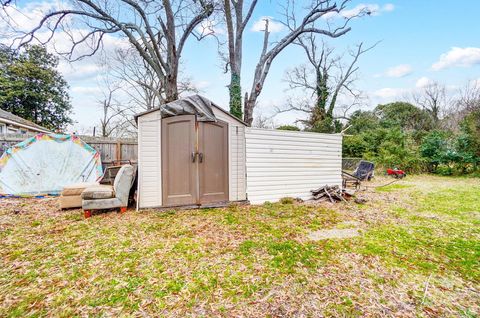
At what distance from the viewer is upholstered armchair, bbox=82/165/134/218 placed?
4250 millimetres

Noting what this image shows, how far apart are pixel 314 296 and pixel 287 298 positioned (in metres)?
0.24

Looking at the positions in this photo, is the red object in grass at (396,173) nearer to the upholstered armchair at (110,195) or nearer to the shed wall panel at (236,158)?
the shed wall panel at (236,158)

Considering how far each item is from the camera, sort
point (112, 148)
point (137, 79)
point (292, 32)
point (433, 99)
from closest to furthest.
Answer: point (112, 148) → point (292, 32) → point (137, 79) → point (433, 99)

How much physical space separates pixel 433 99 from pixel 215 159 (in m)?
23.7

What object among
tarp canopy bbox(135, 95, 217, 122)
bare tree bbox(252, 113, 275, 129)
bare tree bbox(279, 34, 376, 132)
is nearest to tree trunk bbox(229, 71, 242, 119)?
tarp canopy bbox(135, 95, 217, 122)

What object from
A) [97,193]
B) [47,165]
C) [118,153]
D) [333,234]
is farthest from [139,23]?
[333,234]

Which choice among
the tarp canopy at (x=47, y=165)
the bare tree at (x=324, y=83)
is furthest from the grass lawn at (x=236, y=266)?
the bare tree at (x=324, y=83)

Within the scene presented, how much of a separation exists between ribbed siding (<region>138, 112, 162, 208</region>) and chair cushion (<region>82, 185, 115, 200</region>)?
0.58m

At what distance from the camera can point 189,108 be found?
4.84m

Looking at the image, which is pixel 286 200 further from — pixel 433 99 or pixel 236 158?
pixel 433 99

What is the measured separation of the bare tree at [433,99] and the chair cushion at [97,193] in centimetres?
2419

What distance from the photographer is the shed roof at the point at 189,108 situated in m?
4.73

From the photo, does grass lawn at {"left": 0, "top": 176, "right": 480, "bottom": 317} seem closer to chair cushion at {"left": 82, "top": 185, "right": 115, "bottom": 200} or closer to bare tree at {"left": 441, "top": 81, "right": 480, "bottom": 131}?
chair cushion at {"left": 82, "top": 185, "right": 115, "bottom": 200}

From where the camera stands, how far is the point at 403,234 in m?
3.43
